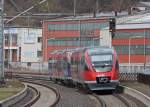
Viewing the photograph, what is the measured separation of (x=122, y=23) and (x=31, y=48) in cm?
3357

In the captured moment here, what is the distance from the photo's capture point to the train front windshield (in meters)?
37.1

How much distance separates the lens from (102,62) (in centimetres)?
3725

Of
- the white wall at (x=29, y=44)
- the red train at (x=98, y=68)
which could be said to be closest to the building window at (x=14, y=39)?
the white wall at (x=29, y=44)

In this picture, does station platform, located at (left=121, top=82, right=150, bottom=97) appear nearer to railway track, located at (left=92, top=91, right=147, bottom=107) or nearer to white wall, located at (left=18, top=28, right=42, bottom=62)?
railway track, located at (left=92, top=91, right=147, bottom=107)

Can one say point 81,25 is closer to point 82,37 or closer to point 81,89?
point 82,37

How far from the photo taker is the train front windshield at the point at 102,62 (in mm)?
37094

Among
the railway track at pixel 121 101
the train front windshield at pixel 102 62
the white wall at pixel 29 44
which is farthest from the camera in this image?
the white wall at pixel 29 44

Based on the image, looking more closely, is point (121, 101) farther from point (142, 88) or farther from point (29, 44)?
point (29, 44)

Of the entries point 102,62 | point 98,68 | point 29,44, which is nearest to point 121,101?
point 98,68

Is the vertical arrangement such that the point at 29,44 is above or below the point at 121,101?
above

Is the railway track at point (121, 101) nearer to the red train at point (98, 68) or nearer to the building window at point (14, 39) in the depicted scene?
the red train at point (98, 68)

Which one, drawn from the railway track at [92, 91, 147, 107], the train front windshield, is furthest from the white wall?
the railway track at [92, 91, 147, 107]

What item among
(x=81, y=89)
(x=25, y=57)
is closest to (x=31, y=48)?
(x=25, y=57)

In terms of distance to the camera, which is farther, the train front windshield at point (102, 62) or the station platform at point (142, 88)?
the train front windshield at point (102, 62)
